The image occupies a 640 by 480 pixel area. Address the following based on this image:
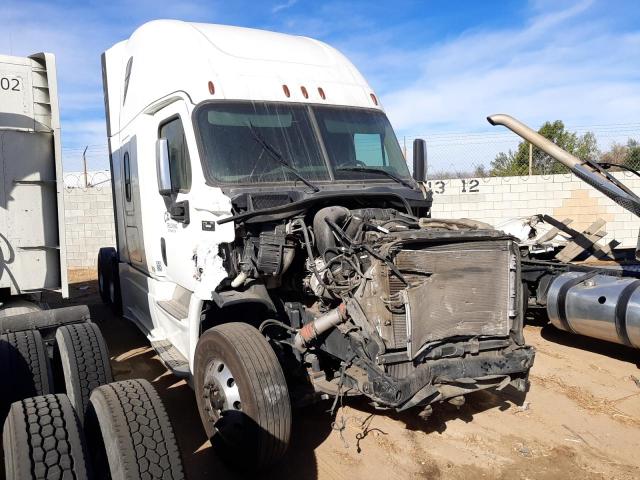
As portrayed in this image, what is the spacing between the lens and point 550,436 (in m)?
4.62

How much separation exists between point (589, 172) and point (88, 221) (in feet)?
42.6

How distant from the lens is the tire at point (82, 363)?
13.2ft

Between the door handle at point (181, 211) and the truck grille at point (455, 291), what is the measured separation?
88.4 inches

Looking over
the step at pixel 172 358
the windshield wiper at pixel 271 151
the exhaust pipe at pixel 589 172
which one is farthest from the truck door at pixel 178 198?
the exhaust pipe at pixel 589 172

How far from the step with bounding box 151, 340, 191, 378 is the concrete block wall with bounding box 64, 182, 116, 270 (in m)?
10.2

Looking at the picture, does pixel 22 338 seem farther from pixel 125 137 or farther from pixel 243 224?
pixel 125 137

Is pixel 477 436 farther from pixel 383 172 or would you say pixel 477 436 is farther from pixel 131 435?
pixel 131 435

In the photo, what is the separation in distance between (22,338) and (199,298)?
1.41 meters

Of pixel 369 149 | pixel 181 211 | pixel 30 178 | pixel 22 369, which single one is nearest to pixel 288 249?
pixel 181 211

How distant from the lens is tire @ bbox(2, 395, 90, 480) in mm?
→ 2406

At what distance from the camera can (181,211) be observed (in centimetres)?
498

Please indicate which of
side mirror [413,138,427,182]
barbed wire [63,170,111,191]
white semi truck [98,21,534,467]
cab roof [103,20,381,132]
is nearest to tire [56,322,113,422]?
white semi truck [98,21,534,467]

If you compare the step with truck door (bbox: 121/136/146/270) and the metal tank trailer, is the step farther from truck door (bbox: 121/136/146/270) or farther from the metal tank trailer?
the metal tank trailer

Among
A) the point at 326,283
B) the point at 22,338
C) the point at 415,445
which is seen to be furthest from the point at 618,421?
the point at 22,338
